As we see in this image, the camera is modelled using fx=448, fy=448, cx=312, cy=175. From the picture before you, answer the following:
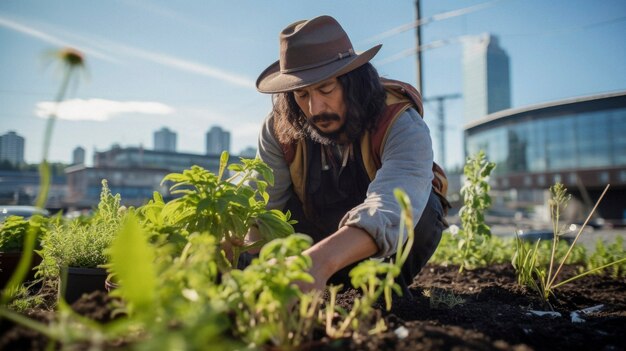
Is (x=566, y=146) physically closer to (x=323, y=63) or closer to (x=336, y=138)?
(x=336, y=138)

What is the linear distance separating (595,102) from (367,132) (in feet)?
135

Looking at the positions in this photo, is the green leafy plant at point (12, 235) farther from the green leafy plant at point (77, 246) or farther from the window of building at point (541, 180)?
the window of building at point (541, 180)

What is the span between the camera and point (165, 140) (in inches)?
2746

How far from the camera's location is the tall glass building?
35.3 m

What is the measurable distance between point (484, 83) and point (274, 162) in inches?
4557

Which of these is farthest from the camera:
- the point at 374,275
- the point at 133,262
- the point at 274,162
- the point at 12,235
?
the point at 274,162

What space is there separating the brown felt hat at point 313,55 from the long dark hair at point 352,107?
207 mm

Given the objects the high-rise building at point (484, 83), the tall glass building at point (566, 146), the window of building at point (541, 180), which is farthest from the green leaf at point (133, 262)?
the high-rise building at point (484, 83)

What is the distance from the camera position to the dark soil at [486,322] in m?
1.03

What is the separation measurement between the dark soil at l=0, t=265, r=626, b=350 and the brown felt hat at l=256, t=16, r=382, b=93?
3.71 ft

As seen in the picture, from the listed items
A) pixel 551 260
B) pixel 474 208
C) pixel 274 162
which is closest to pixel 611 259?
pixel 474 208

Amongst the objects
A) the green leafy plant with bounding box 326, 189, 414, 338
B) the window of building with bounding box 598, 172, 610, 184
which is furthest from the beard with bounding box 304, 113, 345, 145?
the window of building with bounding box 598, 172, 610, 184

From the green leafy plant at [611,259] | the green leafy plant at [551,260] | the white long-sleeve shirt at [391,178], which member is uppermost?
the white long-sleeve shirt at [391,178]

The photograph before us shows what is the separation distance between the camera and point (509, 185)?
44500 mm
